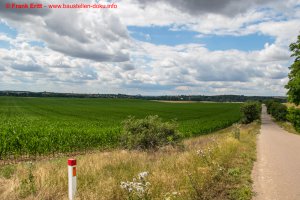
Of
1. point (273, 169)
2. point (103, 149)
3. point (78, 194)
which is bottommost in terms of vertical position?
point (103, 149)

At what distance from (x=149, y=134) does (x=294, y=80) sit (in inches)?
922

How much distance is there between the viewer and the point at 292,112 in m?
36.7

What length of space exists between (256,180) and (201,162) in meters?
1.77

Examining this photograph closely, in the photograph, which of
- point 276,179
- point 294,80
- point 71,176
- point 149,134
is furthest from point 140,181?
point 294,80

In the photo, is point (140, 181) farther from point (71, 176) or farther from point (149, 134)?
point (149, 134)

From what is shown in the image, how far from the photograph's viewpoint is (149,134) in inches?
699

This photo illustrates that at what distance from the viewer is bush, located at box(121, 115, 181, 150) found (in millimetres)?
17797

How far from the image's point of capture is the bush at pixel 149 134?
17.8 meters

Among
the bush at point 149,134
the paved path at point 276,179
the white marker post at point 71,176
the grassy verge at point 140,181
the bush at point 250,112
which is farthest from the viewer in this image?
the bush at point 250,112

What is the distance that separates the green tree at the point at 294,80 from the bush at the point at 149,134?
20.6 metres

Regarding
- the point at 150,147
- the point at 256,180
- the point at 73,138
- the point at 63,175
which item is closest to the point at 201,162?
the point at 256,180

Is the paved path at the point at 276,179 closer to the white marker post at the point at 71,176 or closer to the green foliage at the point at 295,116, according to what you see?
the white marker post at the point at 71,176

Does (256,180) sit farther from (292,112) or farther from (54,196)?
(292,112)

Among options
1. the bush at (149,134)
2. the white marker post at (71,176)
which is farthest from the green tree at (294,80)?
the white marker post at (71,176)
